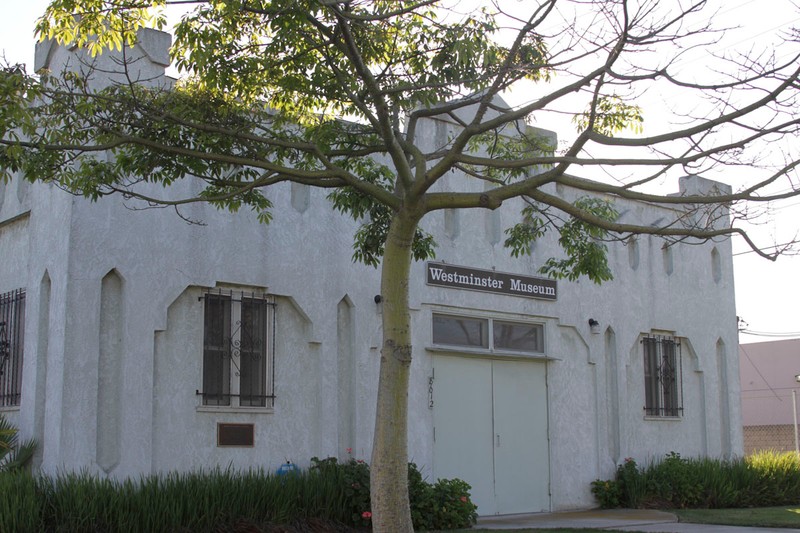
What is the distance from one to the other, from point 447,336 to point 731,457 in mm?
7567

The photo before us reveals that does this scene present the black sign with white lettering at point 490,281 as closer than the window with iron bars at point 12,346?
No

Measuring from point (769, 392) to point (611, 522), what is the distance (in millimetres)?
23788

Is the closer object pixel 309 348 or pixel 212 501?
pixel 212 501

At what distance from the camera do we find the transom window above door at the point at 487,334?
15.4 metres

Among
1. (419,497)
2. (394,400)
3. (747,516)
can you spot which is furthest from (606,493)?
(394,400)

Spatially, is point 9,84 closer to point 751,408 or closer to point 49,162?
point 49,162

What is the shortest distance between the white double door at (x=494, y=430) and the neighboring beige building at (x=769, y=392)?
68.2 ft

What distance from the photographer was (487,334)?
1598cm

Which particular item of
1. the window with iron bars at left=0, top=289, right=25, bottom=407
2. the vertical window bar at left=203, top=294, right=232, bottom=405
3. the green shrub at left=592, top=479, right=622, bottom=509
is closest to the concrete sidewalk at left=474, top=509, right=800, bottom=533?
the green shrub at left=592, top=479, right=622, bottom=509

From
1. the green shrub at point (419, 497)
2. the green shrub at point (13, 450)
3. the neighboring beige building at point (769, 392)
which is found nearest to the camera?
the green shrub at point (13, 450)

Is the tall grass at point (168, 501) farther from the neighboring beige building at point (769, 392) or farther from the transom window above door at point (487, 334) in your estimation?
the neighboring beige building at point (769, 392)

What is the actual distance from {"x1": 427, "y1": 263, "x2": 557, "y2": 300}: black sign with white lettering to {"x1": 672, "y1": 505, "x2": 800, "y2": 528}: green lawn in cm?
416

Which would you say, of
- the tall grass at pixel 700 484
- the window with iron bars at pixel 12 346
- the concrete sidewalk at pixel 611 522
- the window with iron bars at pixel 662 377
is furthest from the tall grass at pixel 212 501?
the window with iron bars at pixel 662 377

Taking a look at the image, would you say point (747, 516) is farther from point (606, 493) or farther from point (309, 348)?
point (309, 348)
